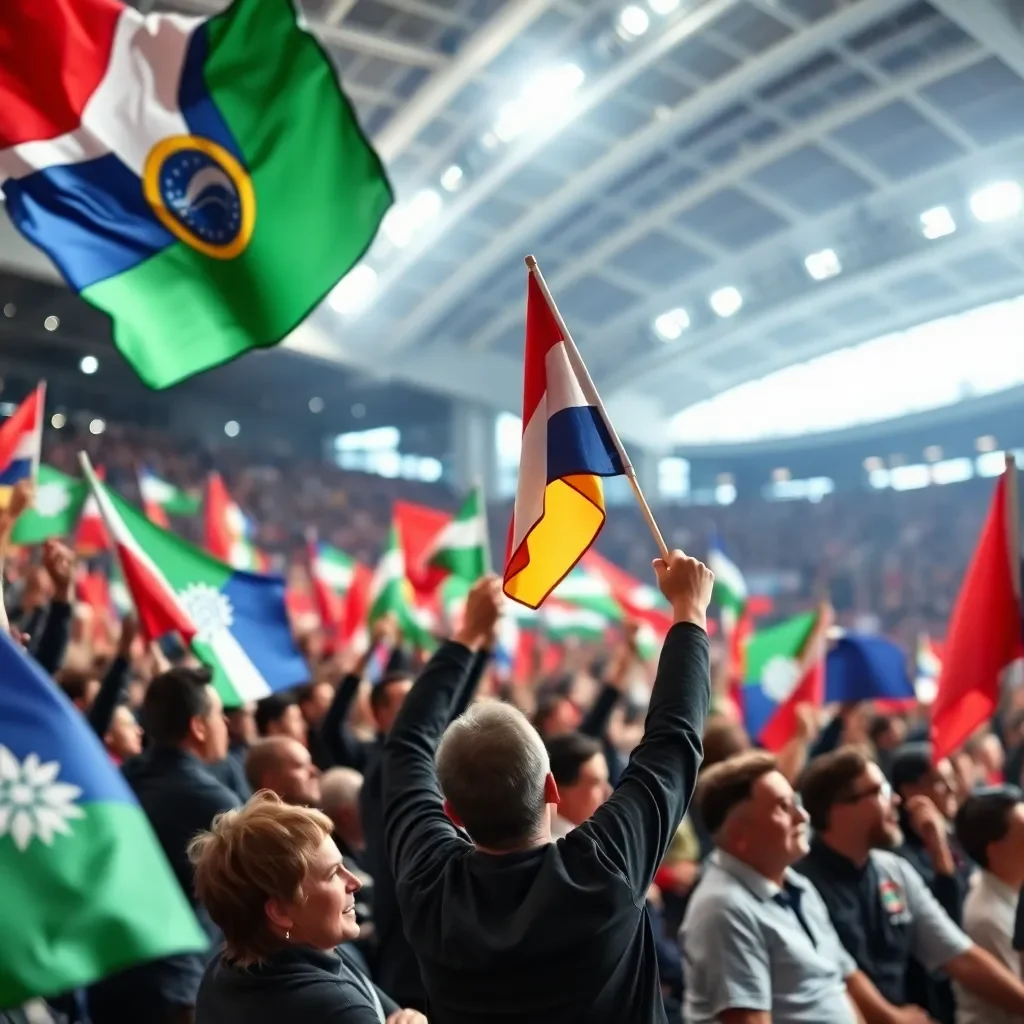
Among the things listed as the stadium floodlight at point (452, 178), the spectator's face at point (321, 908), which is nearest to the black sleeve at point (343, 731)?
the spectator's face at point (321, 908)

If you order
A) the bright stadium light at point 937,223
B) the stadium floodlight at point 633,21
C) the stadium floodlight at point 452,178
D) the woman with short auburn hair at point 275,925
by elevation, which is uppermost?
the bright stadium light at point 937,223

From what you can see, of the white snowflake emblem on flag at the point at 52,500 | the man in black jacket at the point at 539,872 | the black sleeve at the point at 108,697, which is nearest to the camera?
the man in black jacket at the point at 539,872

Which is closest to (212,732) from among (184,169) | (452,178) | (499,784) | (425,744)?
(425,744)

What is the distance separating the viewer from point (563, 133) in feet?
67.0

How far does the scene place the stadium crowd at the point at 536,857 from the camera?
78.2 inches

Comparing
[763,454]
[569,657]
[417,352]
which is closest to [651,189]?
[417,352]

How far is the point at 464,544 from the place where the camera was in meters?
6.97

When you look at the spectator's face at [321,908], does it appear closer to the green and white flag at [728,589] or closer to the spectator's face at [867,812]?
the spectator's face at [867,812]

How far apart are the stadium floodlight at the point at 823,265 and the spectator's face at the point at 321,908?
24.4m

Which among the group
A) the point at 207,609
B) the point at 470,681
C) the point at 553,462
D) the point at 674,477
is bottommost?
the point at 470,681

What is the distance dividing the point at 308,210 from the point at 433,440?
30463mm

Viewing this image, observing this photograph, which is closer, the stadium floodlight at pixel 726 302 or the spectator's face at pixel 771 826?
the spectator's face at pixel 771 826

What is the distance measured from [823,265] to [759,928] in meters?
23.9

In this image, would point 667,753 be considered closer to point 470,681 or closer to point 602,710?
point 470,681
